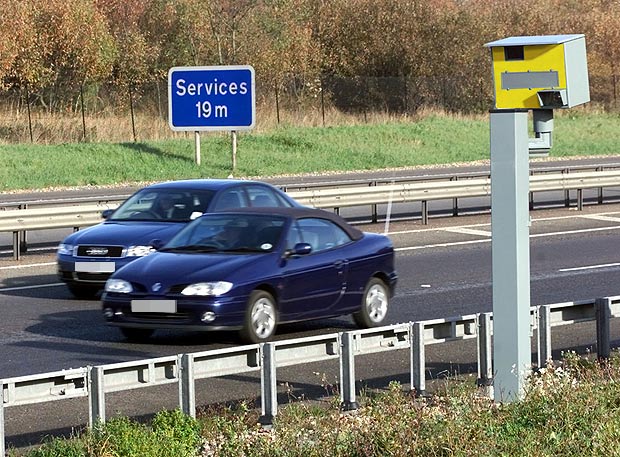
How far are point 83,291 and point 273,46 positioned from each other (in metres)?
40.7

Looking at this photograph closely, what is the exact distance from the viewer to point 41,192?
1390 inches

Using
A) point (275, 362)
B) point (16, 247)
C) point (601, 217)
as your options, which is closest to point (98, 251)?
point (16, 247)

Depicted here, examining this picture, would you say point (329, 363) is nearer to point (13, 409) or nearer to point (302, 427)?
point (13, 409)

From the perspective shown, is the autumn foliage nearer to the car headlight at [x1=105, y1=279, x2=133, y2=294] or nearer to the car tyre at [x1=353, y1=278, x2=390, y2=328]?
the car tyre at [x1=353, y1=278, x2=390, y2=328]

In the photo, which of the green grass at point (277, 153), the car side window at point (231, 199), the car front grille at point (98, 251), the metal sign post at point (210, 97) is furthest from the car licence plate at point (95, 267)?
the green grass at point (277, 153)

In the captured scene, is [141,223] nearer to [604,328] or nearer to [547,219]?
[604,328]

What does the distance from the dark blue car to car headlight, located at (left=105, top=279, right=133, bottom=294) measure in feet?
9.03

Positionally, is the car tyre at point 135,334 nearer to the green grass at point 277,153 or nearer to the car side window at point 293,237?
the car side window at point 293,237

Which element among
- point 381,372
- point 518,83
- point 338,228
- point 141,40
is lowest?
point 381,372

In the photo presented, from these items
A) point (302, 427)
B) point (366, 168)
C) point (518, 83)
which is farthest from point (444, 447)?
point (366, 168)

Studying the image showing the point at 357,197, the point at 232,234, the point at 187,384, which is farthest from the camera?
the point at 357,197

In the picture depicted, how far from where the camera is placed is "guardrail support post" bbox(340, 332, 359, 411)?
963cm

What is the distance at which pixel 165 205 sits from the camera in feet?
56.5

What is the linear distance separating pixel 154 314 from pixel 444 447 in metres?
5.86
